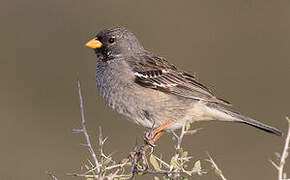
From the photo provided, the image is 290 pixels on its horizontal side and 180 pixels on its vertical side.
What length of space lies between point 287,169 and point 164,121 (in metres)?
3.97

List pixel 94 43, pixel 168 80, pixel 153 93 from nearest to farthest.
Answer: pixel 153 93 < pixel 168 80 < pixel 94 43

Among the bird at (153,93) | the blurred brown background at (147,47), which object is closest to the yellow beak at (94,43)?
the bird at (153,93)

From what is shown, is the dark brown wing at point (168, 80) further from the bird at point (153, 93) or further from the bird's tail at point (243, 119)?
the bird's tail at point (243, 119)

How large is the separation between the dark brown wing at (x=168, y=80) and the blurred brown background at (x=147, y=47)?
7.55 feet

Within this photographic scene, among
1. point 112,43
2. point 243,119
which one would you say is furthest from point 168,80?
point 243,119

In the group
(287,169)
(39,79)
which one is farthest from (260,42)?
(39,79)

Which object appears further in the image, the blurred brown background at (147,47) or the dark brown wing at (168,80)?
the blurred brown background at (147,47)

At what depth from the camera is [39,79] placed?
1141 cm

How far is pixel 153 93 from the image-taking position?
6289 millimetres

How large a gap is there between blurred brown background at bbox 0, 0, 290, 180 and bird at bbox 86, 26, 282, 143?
217 cm

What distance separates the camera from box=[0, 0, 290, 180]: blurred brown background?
10039 mm

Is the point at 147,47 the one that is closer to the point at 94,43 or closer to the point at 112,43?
the point at 112,43

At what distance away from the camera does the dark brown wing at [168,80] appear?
20.8 ft

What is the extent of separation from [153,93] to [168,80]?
30 cm
